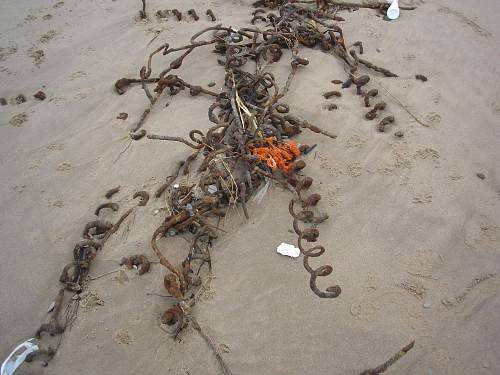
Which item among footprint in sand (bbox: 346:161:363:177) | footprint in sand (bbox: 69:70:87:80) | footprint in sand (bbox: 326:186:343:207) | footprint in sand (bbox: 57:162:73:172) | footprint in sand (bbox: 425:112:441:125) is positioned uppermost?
footprint in sand (bbox: 69:70:87:80)

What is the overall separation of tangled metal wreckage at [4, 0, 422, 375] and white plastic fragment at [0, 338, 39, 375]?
4 cm

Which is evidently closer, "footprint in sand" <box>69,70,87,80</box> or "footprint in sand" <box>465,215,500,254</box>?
"footprint in sand" <box>465,215,500,254</box>

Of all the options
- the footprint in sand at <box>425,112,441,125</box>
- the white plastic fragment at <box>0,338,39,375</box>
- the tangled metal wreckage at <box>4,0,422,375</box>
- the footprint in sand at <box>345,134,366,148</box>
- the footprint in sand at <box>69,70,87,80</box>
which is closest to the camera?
the white plastic fragment at <box>0,338,39,375</box>

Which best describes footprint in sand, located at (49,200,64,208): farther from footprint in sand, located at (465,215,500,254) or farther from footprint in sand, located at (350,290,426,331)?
footprint in sand, located at (465,215,500,254)

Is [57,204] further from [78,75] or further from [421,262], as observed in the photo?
[421,262]

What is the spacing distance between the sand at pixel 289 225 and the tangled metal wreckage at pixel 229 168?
0.26 feet

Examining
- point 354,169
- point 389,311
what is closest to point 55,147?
point 354,169

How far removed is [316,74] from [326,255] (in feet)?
7.00

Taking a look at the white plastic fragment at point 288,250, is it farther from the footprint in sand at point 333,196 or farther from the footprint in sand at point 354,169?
the footprint in sand at point 354,169

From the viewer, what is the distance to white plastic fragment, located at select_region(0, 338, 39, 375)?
2.04 meters

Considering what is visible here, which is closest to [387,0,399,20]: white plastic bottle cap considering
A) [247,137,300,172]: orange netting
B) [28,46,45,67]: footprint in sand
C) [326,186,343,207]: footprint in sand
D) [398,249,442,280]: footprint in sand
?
[247,137,300,172]: orange netting

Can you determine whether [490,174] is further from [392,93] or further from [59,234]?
[59,234]

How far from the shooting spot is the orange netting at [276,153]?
8.89 ft

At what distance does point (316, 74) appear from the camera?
3.85 m
